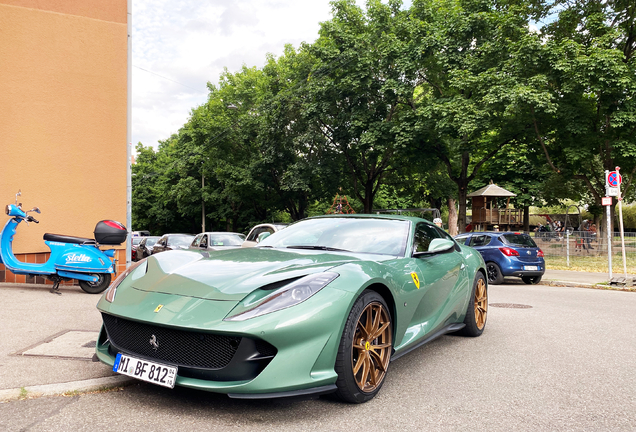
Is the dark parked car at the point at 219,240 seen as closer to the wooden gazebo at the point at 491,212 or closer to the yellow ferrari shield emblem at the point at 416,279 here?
the yellow ferrari shield emblem at the point at 416,279

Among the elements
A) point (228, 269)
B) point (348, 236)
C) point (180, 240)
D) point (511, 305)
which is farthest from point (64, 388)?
point (180, 240)

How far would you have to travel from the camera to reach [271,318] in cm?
289

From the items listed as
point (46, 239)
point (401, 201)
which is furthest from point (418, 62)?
point (401, 201)

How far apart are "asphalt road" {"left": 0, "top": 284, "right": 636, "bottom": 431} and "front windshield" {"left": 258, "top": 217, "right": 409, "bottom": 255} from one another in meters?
1.11

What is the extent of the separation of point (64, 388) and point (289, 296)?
1.80 metres

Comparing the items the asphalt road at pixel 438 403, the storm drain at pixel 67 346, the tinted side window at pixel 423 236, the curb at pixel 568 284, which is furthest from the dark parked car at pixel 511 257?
the storm drain at pixel 67 346

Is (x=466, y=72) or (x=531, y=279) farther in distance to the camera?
(x=466, y=72)

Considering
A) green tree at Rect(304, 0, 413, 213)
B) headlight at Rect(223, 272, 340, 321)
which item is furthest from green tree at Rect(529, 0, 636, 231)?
headlight at Rect(223, 272, 340, 321)

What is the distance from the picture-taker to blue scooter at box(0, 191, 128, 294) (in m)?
8.56

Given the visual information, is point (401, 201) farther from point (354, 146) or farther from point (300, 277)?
point (300, 277)

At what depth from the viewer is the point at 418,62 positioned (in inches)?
957

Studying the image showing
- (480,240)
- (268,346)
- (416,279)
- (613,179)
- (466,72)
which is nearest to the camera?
(268,346)

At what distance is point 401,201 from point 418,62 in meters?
28.4

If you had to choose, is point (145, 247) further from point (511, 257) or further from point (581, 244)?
point (581, 244)
